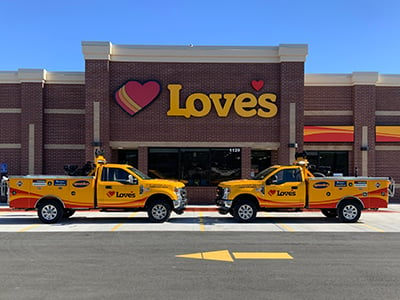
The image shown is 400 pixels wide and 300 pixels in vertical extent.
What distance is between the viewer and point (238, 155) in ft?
63.3

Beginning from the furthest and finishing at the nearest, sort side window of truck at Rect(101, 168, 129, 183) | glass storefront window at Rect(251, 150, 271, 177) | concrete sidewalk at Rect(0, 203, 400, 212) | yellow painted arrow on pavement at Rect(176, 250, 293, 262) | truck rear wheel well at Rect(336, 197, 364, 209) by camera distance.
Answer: glass storefront window at Rect(251, 150, 271, 177) < concrete sidewalk at Rect(0, 203, 400, 212) < truck rear wheel well at Rect(336, 197, 364, 209) < side window of truck at Rect(101, 168, 129, 183) < yellow painted arrow on pavement at Rect(176, 250, 293, 262)

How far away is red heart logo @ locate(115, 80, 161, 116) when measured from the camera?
18.8 metres

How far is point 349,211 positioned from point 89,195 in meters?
9.20

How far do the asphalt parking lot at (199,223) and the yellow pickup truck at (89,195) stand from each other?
547mm

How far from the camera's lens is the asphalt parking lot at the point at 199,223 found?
12.4 m

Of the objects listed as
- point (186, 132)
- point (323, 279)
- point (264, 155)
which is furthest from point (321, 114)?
point (323, 279)

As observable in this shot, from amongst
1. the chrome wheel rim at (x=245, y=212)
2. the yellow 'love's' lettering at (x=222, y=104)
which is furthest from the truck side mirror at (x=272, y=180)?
the yellow 'love's' lettering at (x=222, y=104)

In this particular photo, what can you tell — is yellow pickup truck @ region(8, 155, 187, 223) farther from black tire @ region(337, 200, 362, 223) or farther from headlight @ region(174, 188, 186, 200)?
black tire @ region(337, 200, 362, 223)

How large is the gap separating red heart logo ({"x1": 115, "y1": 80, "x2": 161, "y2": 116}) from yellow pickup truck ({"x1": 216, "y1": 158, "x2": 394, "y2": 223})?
284 inches

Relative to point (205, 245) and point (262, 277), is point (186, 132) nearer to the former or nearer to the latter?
point (205, 245)

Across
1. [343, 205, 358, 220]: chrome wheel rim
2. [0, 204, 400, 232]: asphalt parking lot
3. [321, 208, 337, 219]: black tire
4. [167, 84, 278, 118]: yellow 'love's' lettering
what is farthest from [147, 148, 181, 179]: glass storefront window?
[343, 205, 358, 220]: chrome wheel rim

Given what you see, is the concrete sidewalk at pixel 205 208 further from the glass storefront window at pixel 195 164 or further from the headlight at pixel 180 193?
the headlight at pixel 180 193

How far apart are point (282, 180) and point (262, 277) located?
23.9 ft

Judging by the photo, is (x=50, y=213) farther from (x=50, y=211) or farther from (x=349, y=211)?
(x=349, y=211)
